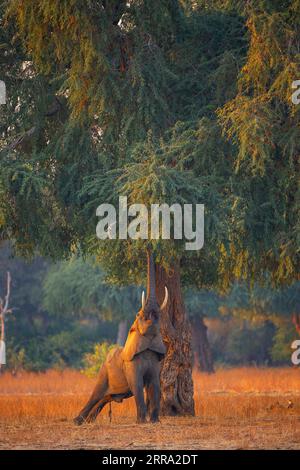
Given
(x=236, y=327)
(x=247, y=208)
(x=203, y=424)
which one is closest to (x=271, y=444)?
(x=203, y=424)

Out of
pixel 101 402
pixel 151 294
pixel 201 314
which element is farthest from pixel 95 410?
pixel 201 314

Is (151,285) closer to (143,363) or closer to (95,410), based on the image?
(143,363)

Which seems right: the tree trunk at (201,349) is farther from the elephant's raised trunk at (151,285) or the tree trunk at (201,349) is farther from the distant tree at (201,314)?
the elephant's raised trunk at (151,285)

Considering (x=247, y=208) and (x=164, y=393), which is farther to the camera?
(x=164, y=393)

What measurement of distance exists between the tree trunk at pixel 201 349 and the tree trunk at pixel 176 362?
2606cm

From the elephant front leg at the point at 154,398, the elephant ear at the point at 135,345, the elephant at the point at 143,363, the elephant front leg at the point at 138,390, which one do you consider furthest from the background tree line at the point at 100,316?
the elephant front leg at the point at 138,390

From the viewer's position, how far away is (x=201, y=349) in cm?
4947

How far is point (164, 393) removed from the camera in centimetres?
2216


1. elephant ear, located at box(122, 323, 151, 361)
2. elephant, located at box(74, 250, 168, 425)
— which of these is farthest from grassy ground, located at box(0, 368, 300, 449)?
elephant ear, located at box(122, 323, 151, 361)

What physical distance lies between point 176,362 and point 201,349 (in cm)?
2733

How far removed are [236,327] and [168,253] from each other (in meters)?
43.8

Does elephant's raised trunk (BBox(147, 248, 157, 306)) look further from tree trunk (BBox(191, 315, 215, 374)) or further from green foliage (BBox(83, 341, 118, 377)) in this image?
tree trunk (BBox(191, 315, 215, 374))

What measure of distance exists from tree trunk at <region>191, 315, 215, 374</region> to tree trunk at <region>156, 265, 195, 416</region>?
26.1m

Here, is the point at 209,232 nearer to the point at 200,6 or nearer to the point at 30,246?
the point at 30,246
